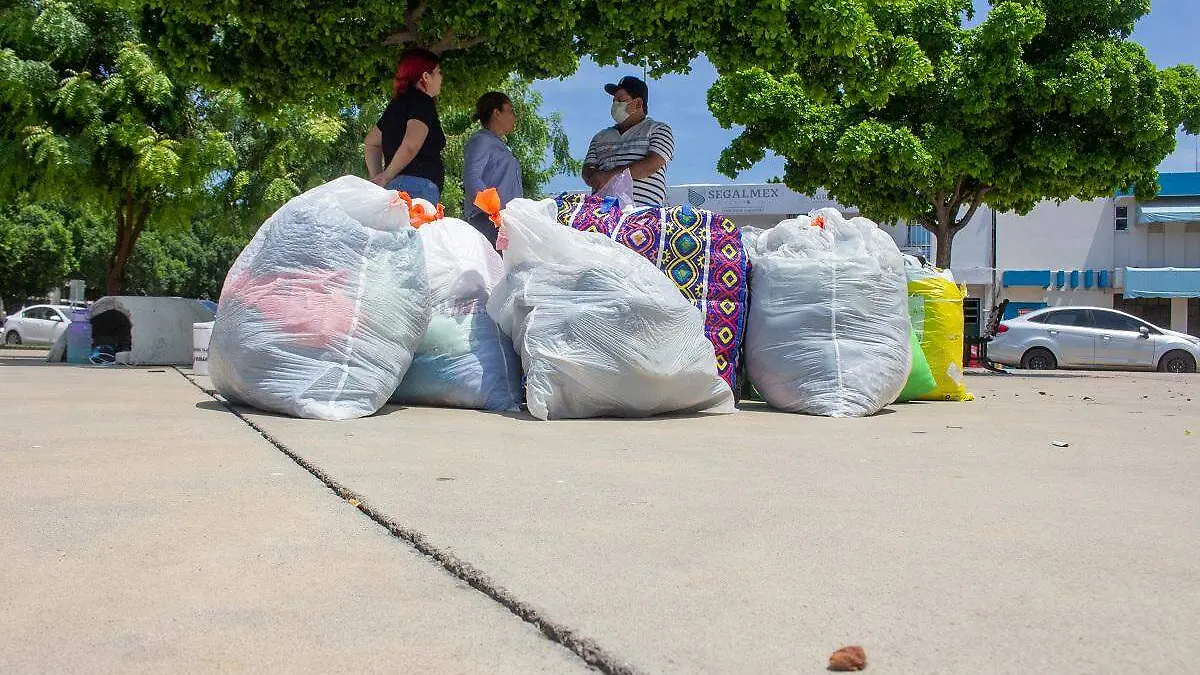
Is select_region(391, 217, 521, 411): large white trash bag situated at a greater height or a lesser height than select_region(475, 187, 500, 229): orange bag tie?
lesser

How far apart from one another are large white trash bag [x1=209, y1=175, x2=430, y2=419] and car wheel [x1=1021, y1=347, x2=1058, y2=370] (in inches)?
611

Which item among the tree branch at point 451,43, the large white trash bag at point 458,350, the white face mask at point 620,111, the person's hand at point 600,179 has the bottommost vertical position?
the large white trash bag at point 458,350

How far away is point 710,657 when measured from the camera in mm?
1538

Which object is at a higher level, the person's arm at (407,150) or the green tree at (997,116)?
the green tree at (997,116)

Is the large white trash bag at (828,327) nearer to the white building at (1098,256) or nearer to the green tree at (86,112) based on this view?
the green tree at (86,112)

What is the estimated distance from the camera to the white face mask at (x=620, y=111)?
6.51m

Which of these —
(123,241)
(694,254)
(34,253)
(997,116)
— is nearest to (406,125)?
(694,254)

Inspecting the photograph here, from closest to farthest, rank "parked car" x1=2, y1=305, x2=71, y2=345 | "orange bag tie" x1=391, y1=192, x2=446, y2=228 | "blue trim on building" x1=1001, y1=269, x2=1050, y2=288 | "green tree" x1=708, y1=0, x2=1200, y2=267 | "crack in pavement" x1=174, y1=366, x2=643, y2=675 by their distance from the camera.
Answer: "crack in pavement" x1=174, y1=366, x2=643, y2=675, "orange bag tie" x1=391, y1=192, x2=446, y2=228, "green tree" x1=708, y1=0, x2=1200, y2=267, "parked car" x1=2, y1=305, x2=71, y2=345, "blue trim on building" x1=1001, y1=269, x2=1050, y2=288

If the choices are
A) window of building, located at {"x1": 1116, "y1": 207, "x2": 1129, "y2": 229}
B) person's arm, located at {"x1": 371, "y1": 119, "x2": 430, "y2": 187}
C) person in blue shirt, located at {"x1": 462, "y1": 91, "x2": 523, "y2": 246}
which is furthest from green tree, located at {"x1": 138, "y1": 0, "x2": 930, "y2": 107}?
window of building, located at {"x1": 1116, "y1": 207, "x2": 1129, "y2": 229}

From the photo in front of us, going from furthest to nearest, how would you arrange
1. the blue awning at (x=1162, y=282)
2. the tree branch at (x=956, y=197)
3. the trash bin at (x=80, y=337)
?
the blue awning at (x=1162, y=282), the tree branch at (x=956, y=197), the trash bin at (x=80, y=337)

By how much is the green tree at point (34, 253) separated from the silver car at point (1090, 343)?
32701 millimetres

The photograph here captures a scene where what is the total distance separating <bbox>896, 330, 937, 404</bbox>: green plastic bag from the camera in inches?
253

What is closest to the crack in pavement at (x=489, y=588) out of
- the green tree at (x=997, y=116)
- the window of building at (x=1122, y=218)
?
the green tree at (x=997, y=116)

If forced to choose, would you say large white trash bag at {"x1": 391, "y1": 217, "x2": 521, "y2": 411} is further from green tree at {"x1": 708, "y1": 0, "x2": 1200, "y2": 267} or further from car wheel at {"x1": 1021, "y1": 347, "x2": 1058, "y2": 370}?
car wheel at {"x1": 1021, "y1": 347, "x2": 1058, "y2": 370}
